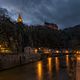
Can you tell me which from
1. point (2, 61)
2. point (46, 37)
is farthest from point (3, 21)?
point (46, 37)

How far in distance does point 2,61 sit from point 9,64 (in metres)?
5.07

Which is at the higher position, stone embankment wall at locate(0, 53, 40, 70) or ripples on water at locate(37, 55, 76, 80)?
stone embankment wall at locate(0, 53, 40, 70)

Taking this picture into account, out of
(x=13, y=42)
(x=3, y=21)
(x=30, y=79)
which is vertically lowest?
(x=30, y=79)

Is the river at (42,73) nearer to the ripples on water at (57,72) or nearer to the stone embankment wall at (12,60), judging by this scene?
the ripples on water at (57,72)

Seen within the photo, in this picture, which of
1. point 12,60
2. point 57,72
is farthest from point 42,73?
point 12,60

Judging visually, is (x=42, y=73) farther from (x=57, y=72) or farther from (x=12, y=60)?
(x=12, y=60)

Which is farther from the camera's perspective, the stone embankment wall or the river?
the stone embankment wall

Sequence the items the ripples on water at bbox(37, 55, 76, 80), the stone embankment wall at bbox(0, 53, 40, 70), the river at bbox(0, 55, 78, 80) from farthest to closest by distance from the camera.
Answer: 1. the stone embankment wall at bbox(0, 53, 40, 70)
2. the river at bbox(0, 55, 78, 80)
3. the ripples on water at bbox(37, 55, 76, 80)

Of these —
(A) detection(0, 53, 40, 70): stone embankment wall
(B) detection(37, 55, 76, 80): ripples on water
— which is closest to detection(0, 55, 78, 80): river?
(B) detection(37, 55, 76, 80): ripples on water

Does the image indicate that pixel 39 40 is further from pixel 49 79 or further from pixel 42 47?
pixel 49 79

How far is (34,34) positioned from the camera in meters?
144

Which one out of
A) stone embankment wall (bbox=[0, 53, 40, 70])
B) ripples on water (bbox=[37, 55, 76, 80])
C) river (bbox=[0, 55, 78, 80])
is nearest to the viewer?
Result: ripples on water (bbox=[37, 55, 76, 80])

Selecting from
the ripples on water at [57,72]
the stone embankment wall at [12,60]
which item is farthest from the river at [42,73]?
the stone embankment wall at [12,60]

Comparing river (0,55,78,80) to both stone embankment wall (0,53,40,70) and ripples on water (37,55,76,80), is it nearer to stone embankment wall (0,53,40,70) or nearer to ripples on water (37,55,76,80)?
ripples on water (37,55,76,80)
